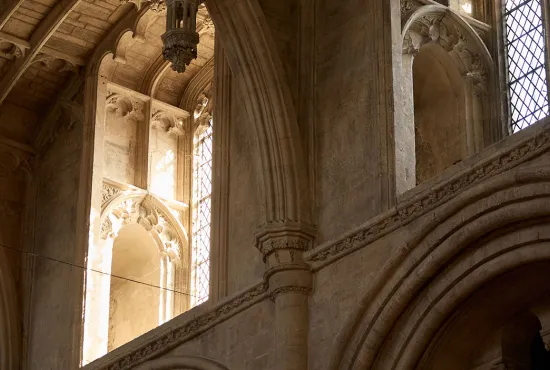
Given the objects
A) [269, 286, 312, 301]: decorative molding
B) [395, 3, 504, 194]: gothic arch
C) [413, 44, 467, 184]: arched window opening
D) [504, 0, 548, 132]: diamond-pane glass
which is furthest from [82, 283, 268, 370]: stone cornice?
[504, 0, 548, 132]: diamond-pane glass

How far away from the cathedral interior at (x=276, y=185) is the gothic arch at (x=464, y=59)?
23 millimetres

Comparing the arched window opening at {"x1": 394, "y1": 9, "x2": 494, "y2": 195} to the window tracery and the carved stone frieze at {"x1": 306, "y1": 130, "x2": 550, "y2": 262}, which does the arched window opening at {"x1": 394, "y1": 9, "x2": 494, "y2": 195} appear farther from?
the window tracery

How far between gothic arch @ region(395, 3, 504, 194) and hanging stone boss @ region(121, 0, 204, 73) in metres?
2.09

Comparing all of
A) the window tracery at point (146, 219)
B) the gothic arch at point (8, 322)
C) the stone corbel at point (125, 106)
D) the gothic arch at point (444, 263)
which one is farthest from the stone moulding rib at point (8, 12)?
the gothic arch at point (444, 263)

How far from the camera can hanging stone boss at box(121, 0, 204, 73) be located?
46.3 ft

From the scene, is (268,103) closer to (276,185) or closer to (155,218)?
(276,185)

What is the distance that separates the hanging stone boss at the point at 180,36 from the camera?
555 inches

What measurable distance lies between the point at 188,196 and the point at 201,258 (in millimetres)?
892

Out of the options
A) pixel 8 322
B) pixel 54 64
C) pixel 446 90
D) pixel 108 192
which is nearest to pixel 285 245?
pixel 446 90

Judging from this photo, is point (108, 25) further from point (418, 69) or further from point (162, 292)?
point (418, 69)

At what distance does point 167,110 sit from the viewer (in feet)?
64.5

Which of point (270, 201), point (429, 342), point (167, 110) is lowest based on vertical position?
point (429, 342)

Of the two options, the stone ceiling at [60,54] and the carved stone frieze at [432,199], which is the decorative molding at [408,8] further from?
the stone ceiling at [60,54]

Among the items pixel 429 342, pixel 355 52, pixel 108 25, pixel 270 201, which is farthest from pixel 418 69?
pixel 108 25
